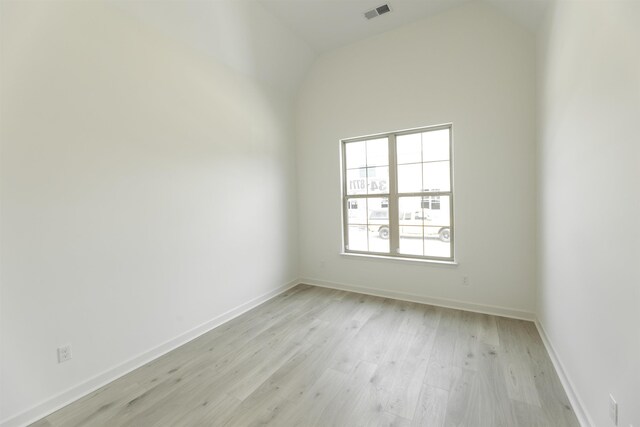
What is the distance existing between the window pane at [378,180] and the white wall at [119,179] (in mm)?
1702

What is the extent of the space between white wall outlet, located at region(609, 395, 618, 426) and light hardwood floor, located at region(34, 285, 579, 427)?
409 mm

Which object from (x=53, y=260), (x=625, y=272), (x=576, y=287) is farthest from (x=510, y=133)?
(x=53, y=260)

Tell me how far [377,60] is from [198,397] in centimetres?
420

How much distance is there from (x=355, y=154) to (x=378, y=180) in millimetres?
562

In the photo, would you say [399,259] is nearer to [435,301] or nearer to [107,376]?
[435,301]

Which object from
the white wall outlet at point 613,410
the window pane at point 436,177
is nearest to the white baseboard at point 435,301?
the window pane at point 436,177

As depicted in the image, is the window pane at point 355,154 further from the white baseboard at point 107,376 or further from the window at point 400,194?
the white baseboard at point 107,376

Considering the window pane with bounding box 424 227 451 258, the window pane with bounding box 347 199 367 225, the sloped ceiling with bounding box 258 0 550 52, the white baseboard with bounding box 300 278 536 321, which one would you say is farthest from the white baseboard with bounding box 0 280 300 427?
the sloped ceiling with bounding box 258 0 550 52

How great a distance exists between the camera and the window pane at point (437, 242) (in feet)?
10.8

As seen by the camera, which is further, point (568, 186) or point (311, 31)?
point (311, 31)

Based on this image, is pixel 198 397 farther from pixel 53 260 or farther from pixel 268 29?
pixel 268 29

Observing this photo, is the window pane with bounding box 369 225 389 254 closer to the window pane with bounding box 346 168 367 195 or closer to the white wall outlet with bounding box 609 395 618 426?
the window pane with bounding box 346 168 367 195

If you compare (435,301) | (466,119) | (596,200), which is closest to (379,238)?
(435,301)

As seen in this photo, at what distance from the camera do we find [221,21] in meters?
2.67
